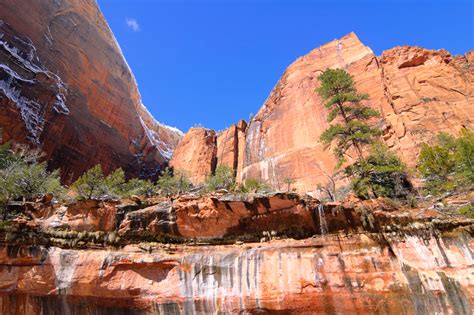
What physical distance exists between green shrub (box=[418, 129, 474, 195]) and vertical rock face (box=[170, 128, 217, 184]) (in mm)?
31501

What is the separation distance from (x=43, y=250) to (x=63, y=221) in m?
1.54

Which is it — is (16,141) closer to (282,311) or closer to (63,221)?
(63,221)

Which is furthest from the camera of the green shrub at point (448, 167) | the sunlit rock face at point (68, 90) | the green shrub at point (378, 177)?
the sunlit rock face at point (68, 90)

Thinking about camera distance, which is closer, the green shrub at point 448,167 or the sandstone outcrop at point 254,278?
the sandstone outcrop at point 254,278

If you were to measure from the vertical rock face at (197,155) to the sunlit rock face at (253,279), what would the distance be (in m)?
34.0

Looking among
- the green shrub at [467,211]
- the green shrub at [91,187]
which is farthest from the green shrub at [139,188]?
the green shrub at [467,211]

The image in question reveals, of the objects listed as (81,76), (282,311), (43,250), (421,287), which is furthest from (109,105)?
(421,287)

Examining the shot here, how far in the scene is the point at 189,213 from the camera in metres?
15.9

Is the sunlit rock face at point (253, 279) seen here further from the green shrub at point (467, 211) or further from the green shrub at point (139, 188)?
the green shrub at point (139, 188)

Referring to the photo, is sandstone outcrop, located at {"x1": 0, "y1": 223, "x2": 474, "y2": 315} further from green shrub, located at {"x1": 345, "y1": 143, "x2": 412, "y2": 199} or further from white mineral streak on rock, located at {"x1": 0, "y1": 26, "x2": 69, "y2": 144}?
white mineral streak on rock, located at {"x1": 0, "y1": 26, "x2": 69, "y2": 144}

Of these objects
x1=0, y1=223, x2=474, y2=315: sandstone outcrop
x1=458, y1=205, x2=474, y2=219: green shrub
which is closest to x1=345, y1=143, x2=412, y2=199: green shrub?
x1=458, y1=205, x2=474, y2=219: green shrub

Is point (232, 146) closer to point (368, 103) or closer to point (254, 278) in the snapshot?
point (368, 103)

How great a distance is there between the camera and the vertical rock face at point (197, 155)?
164 feet

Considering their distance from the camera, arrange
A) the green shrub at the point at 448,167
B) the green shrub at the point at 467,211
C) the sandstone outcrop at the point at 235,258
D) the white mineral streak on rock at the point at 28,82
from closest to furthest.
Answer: the sandstone outcrop at the point at 235,258 < the green shrub at the point at 467,211 < the green shrub at the point at 448,167 < the white mineral streak on rock at the point at 28,82
